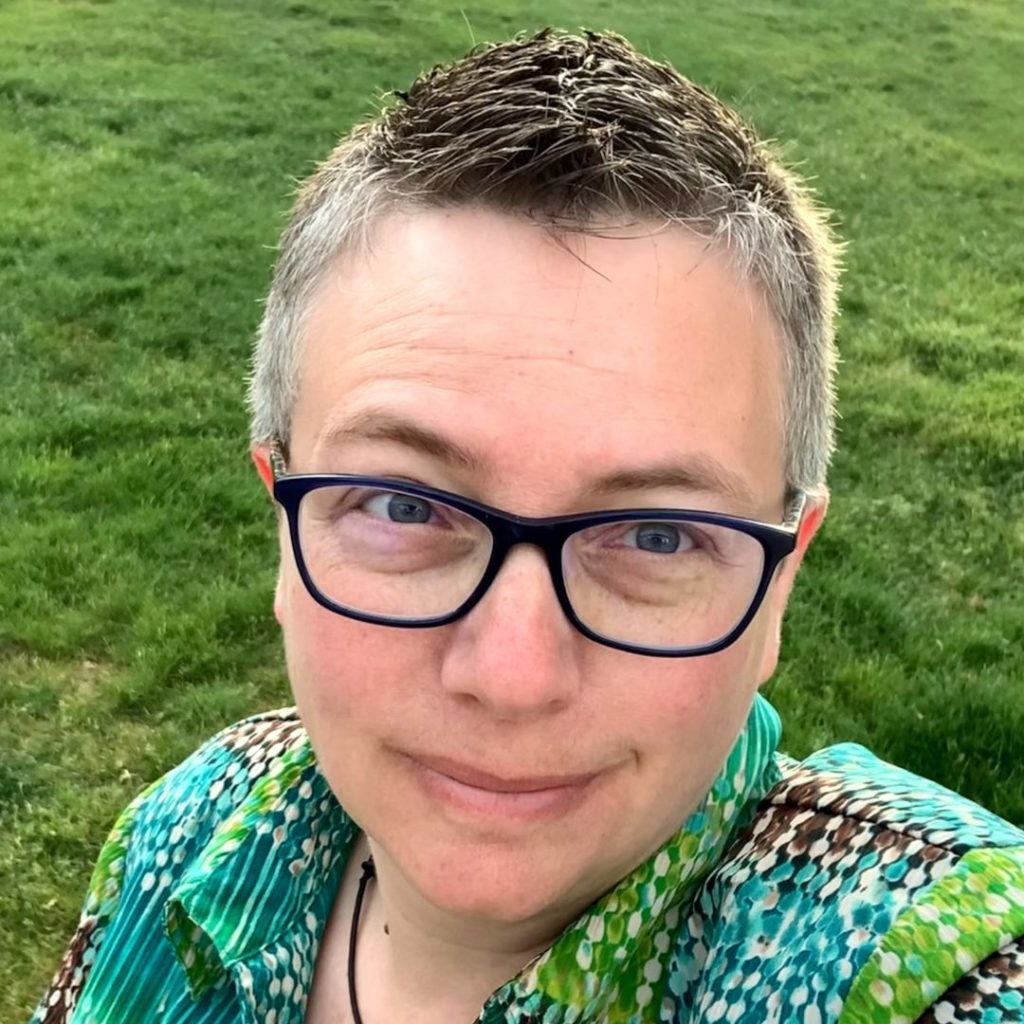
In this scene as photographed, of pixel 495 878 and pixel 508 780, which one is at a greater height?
pixel 508 780

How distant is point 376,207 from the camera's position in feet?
4.71

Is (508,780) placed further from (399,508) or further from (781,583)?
(781,583)

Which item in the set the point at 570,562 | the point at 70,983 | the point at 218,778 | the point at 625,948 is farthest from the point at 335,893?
the point at 570,562

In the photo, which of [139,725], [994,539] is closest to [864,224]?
[994,539]

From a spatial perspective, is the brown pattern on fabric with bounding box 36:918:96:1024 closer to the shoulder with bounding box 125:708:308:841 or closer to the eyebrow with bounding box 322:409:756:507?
the shoulder with bounding box 125:708:308:841

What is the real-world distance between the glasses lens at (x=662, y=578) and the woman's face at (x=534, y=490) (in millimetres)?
33

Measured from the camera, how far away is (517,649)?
4.10 ft

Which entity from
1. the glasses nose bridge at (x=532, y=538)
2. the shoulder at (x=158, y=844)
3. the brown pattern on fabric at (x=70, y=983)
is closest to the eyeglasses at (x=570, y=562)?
the glasses nose bridge at (x=532, y=538)

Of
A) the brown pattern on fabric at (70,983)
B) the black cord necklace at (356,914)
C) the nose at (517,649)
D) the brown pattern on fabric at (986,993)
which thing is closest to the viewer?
the brown pattern on fabric at (986,993)

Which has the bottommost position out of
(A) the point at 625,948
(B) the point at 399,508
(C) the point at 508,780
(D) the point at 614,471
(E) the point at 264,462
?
(A) the point at 625,948

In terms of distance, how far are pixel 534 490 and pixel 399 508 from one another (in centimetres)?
17

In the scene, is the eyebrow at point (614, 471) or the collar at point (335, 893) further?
the collar at point (335, 893)

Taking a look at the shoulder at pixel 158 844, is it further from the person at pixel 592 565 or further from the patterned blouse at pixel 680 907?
the person at pixel 592 565

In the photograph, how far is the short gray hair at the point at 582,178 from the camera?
134cm
